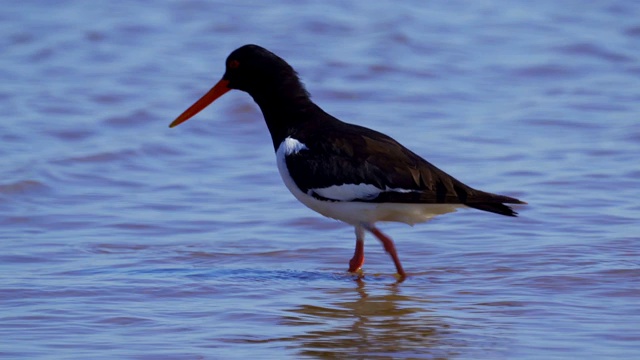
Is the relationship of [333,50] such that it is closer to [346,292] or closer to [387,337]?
[346,292]

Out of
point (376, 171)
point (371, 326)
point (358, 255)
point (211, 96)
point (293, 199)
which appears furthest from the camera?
point (293, 199)

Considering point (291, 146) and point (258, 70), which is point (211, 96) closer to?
point (258, 70)

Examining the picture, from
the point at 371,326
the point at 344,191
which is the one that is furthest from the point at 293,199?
the point at 371,326

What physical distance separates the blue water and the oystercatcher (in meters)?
0.36

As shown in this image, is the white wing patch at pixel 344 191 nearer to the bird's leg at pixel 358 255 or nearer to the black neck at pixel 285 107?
the bird's leg at pixel 358 255

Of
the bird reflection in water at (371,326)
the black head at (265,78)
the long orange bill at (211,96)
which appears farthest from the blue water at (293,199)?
the black head at (265,78)

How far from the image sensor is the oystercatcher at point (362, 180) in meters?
6.69

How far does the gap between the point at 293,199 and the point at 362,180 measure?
6.40ft

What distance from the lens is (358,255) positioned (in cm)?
701

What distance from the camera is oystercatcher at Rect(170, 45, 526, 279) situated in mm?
6688

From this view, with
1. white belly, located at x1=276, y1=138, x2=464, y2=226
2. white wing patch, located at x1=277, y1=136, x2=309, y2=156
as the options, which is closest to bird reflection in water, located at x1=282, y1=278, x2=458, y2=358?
white belly, located at x1=276, y1=138, x2=464, y2=226

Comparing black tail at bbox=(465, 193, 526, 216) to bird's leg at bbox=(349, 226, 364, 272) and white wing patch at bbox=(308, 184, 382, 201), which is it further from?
bird's leg at bbox=(349, 226, 364, 272)

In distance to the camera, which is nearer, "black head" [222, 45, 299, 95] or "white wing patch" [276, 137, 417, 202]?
"white wing patch" [276, 137, 417, 202]

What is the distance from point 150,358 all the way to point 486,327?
5.15ft
